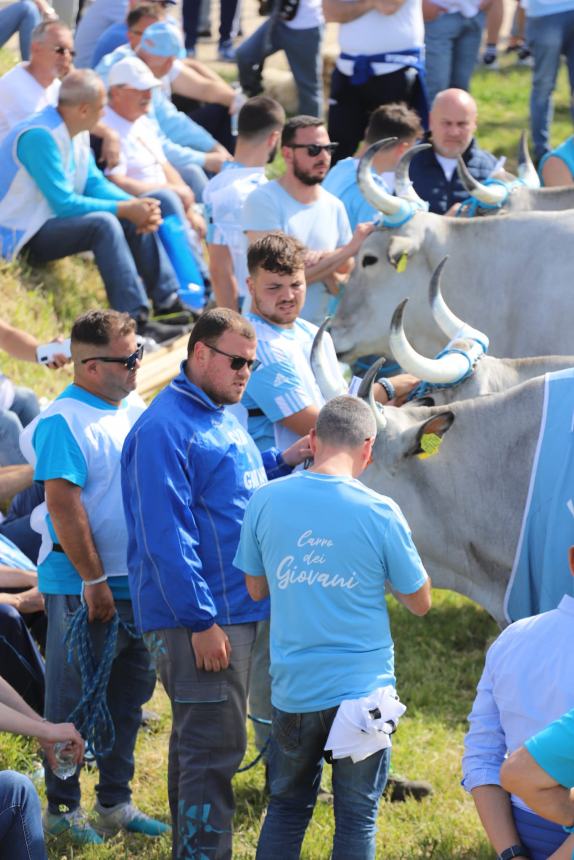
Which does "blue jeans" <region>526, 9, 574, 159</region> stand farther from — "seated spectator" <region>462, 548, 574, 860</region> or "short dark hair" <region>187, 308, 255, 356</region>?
"seated spectator" <region>462, 548, 574, 860</region>

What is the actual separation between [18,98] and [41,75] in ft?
0.82

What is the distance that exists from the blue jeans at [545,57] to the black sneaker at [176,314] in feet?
14.6

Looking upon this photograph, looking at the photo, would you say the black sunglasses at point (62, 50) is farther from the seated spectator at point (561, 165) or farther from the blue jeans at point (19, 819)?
the blue jeans at point (19, 819)

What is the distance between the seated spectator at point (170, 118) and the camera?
386 inches

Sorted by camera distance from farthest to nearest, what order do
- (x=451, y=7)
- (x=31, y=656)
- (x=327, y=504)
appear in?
(x=451, y=7) → (x=31, y=656) → (x=327, y=504)

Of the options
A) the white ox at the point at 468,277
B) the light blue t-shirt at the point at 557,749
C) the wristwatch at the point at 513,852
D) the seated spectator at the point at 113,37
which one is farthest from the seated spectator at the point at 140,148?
the light blue t-shirt at the point at 557,749

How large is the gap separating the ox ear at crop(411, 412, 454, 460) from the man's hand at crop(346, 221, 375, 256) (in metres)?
2.26

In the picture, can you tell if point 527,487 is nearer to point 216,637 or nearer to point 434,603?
point 216,637

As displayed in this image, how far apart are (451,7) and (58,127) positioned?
446 centimetres

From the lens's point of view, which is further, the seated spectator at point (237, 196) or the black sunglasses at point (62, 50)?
the black sunglasses at point (62, 50)

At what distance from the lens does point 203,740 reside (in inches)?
173

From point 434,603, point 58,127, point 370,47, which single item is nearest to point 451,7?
point 370,47

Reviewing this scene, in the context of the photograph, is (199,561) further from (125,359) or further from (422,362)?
(422,362)

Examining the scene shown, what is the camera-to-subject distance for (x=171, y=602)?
14.1ft
